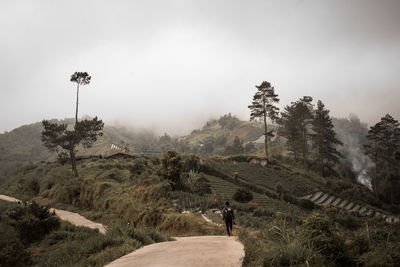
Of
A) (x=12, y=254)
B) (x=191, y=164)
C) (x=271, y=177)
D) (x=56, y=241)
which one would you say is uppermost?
(x=191, y=164)

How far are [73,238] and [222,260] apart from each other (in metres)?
10.8

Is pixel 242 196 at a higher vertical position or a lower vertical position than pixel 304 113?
lower

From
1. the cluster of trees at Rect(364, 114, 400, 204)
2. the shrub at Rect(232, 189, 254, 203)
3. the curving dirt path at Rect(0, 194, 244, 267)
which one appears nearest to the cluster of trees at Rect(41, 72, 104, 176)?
the shrub at Rect(232, 189, 254, 203)


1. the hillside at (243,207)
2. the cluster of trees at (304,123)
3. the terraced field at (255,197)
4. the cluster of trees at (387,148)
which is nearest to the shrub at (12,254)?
the hillside at (243,207)

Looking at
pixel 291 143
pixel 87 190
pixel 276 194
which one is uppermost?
pixel 291 143

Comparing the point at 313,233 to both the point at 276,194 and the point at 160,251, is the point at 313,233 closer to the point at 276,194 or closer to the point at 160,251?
the point at 160,251

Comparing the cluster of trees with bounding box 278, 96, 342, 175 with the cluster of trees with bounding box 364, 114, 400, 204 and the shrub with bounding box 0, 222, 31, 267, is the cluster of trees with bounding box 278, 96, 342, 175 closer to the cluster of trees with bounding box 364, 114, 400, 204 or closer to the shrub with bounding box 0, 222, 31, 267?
the cluster of trees with bounding box 364, 114, 400, 204

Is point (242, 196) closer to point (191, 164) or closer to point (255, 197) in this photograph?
point (255, 197)

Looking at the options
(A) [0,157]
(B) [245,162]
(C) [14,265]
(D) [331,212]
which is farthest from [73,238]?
(A) [0,157]

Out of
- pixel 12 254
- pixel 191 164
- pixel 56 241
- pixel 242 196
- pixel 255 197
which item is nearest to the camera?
pixel 12 254

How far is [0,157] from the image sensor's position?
489 feet

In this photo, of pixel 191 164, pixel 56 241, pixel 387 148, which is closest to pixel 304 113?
pixel 387 148

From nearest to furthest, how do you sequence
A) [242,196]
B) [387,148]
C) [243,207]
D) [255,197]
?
[243,207] < [242,196] < [255,197] < [387,148]

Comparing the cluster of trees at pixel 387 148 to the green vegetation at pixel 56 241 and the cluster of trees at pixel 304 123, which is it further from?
the green vegetation at pixel 56 241
